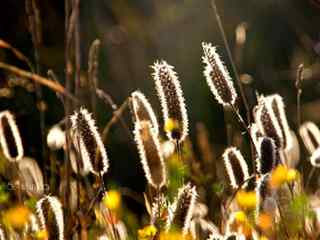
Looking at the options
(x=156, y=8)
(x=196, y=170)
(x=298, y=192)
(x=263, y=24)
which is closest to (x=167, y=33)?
(x=156, y=8)

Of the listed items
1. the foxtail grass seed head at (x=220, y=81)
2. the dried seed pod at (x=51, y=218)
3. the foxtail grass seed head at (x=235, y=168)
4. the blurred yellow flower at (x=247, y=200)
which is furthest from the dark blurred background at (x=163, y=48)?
the dried seed pod at (x=51, y=218)

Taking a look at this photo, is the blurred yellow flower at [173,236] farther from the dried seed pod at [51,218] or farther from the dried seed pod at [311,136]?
the dried seed pod at [311,136]

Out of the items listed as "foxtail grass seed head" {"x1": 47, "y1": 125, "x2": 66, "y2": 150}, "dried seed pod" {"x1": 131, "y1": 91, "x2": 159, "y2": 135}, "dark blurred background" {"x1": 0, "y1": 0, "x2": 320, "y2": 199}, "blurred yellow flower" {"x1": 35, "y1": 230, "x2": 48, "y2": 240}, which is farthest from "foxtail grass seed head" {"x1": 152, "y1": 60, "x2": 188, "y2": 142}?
"dark blurred background" {"x1": 0, "y1": 0, "x2": 320, "y2": 199}

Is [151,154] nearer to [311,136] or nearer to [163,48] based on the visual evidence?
[311,136]

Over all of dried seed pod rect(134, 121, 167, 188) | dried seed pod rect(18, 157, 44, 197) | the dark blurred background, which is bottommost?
dried seed pod rect(134, 121, 167, 188)

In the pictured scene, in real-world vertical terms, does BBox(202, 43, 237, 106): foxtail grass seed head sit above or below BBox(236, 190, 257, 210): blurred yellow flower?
above

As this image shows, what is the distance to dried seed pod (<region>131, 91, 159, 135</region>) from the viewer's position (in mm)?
2596

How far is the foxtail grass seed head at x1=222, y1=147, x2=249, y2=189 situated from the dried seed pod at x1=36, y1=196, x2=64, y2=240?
538 millimetres

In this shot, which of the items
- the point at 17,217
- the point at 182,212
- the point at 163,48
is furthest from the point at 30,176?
the point at 163,48

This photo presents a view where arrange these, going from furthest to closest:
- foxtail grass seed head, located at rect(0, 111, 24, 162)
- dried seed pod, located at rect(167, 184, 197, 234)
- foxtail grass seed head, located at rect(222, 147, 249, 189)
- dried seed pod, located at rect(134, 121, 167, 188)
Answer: foxtail grass seed head, located at rect(0, 111, 24, 162) < foxtail grass seed head, located at rect(222, 147, 249, 189) < dried seed pod, located at rect(134, 121, 167, 188) < dried seed pod, located at rect(167, 184, 197, 234)

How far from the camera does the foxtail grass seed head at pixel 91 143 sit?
2.40 metres

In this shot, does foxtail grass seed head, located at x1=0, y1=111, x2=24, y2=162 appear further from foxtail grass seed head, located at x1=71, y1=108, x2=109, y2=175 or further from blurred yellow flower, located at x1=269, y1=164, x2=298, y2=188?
blurred yellow flower, located at x1=269, y1=164, x2=298, y2=188

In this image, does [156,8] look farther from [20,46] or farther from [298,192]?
[298,192]

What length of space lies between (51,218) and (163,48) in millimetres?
3985
